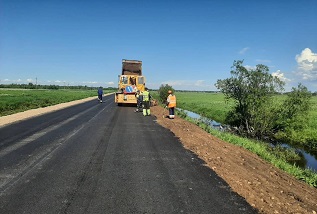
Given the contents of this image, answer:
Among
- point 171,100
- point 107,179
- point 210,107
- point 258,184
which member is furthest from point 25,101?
point 258,184

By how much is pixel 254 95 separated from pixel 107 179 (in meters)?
17.4

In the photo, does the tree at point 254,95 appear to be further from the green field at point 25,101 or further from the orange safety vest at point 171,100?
the green field at point 25,101

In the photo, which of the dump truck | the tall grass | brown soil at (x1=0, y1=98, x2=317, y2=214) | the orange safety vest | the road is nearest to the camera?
the road

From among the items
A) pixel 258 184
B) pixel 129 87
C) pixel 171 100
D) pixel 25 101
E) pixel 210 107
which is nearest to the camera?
pixel 258 184

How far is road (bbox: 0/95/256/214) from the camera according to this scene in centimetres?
528

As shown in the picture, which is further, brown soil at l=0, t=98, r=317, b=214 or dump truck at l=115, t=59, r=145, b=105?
dump truck at l=115, t=59, r=145, b=105

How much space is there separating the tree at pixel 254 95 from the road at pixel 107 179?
40.3 ft

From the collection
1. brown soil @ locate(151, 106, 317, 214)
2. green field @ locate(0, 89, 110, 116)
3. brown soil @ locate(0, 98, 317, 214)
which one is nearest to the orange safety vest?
brown soil @ locate(0, 98, 317, 214)

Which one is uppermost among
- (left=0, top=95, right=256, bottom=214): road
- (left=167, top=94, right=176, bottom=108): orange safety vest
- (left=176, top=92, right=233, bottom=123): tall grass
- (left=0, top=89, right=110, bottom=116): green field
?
(left=167, top=94, right=176, bottom=108): orange safety vest

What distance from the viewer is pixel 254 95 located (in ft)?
71.7

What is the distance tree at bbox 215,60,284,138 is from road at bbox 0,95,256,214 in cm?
1228

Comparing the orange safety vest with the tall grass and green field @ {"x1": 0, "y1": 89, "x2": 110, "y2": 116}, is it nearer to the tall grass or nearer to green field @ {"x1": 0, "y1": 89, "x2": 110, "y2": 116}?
the tall grass

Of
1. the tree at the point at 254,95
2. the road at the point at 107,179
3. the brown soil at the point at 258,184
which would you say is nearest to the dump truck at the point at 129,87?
the tree at the point at 254,95

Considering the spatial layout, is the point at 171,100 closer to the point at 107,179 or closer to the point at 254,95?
the point at 254,95
